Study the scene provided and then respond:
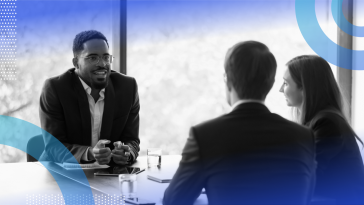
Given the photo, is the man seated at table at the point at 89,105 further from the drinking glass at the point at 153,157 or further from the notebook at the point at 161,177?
the notebook at the point at 161,177

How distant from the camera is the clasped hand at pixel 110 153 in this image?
6.73ft

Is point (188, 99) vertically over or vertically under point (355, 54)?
under

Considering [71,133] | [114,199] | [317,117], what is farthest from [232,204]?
[71,133]

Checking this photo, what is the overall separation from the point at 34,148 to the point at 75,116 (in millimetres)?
404

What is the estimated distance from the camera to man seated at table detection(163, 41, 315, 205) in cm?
115

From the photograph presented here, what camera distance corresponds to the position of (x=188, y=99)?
13.9 ft

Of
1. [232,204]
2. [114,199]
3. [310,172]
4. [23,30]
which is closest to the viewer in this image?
[232,204]

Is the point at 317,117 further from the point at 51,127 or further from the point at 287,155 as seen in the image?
the point at 51,127

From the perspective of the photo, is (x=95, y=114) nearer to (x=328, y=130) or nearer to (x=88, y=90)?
(x=88, y=90)

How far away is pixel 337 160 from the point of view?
5.62 ft

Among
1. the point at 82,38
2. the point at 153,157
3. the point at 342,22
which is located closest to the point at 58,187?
the point at 153,157

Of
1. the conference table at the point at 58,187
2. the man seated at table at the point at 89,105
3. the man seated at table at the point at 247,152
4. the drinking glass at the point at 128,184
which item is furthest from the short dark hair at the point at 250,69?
the man seated at table at the point at 89,105

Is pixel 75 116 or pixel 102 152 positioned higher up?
pixel 75 116

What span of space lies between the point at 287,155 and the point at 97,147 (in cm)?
117
